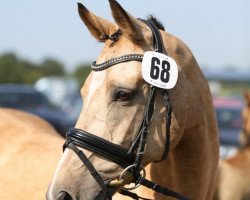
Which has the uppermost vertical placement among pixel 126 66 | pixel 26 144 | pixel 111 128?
pixel 126 66

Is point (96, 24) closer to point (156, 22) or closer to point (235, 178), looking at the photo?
point (156, 22)

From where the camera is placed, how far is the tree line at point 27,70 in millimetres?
52947

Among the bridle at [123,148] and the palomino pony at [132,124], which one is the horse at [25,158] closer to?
the palomino pony at [132,124]

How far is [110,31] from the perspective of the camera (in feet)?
11.0

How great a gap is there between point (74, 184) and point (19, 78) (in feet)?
169

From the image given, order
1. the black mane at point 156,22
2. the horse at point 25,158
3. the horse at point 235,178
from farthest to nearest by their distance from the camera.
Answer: the horse at point 235,178 < the horse at point 25,158 < the black mane at point 156,22

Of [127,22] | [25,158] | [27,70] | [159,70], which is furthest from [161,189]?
[27,70]

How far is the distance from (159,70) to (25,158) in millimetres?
1835

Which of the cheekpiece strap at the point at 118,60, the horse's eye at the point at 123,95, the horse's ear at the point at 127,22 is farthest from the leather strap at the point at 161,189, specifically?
the horse's ear at the point at 127,22

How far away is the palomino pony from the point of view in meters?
3.05

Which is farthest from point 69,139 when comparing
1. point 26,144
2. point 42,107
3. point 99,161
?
point 42,107

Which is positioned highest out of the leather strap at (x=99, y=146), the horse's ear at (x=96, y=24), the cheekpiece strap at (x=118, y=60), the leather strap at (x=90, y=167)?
the horse's ear at (x=96, y=24)

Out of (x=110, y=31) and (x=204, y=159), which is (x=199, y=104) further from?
(x=110, y=31)

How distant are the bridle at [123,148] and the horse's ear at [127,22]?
0.10 metres
